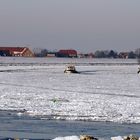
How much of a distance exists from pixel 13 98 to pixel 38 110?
212 inches

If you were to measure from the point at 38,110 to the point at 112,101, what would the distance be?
521cm

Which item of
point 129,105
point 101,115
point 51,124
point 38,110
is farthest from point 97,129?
point 129,105

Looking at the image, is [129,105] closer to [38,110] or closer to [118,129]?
[38,110]

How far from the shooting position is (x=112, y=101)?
27203 millimetres

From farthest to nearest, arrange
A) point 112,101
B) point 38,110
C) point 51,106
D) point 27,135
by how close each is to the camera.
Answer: point 112,101 → point 51,106 → point 38,110 → point 27,135

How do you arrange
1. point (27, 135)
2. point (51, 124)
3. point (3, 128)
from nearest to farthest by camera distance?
point (27, 135) < point (3, 128) < point (51, 124)

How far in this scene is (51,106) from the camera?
81.2 feet

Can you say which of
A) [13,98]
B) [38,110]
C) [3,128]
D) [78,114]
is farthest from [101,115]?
[13,98]

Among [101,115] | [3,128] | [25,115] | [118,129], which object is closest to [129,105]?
[101,115]

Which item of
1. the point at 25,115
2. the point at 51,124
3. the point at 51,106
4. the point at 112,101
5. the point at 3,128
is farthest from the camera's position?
the point at 112,101

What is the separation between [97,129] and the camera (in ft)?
59.3

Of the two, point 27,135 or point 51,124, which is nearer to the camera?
point 27,135

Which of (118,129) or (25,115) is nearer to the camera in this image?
(118,129)

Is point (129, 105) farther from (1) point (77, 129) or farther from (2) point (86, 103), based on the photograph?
(1) point (77, 129)
